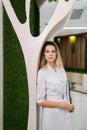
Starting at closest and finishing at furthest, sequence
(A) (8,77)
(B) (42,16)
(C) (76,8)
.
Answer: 1. (A) (8,77)
2. (C) (76,8)
3. (B) (42,16)

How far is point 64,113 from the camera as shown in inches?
86.9

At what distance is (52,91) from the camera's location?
6.98ft

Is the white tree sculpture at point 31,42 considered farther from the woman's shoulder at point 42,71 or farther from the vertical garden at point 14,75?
the vertical garden at point 14,75

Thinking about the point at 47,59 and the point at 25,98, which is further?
the point at 25,98

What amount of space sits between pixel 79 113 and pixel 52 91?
127 inches

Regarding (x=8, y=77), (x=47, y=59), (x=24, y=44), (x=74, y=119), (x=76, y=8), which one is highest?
(x=76, y=8)

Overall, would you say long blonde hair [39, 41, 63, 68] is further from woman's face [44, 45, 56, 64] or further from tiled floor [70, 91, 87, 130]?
tiled floor [70, 91, 87, 130]

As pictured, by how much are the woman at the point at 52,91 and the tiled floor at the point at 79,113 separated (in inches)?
79.2

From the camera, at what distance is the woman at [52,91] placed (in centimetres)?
212

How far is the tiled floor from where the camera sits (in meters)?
4.24

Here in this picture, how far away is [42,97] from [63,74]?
27 cm

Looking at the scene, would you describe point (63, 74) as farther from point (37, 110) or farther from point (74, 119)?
point (74, 119)

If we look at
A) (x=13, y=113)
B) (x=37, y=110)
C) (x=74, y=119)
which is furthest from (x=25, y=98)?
(x=74, y=119)

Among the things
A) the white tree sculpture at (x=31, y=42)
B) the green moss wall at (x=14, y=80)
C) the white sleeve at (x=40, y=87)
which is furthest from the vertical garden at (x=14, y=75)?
the white sleeve at (x=40, y=87)
